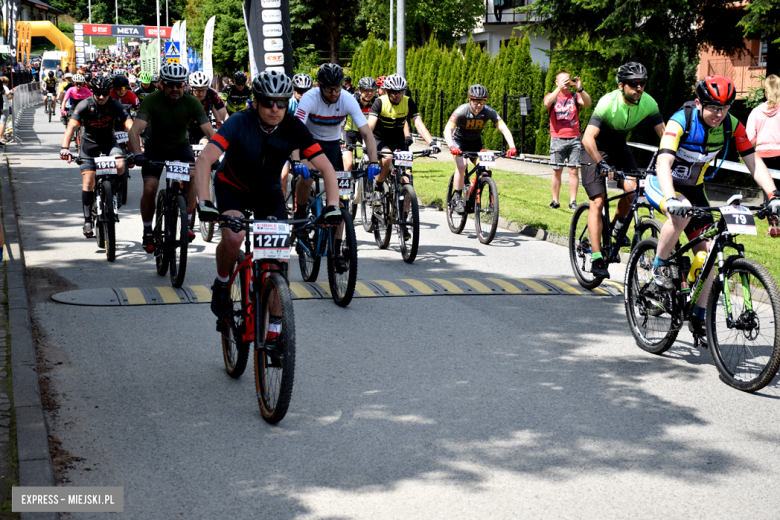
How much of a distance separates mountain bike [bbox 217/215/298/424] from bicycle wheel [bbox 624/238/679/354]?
291 centimetres

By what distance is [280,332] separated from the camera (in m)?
5.02

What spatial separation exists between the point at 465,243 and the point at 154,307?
16.0ft

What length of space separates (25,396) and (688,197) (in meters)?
4.83

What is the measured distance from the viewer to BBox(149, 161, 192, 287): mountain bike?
28.4ft

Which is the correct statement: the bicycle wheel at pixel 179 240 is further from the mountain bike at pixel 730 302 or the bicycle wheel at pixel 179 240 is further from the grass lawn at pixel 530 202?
the grass lawn at pixel 530 202

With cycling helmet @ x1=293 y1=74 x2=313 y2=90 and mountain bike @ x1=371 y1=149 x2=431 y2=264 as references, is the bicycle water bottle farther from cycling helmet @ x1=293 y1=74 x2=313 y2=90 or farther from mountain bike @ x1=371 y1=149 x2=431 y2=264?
cycling helmet @ x1=293 y1=74 x2=313 y2=90

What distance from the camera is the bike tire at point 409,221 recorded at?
10.1 m

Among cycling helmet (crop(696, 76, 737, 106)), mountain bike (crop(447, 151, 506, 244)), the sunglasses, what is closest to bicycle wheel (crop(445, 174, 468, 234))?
mountain bike (crop(447, 151, 506, 244))

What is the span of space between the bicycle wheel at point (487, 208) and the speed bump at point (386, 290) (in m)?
2.02

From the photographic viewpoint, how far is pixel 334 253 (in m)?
8.35

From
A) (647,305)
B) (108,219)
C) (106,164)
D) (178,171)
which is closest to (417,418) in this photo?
(647,305)

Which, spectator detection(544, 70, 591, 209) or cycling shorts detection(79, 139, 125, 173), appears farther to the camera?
spectator detection(544, 70, 591, 209)

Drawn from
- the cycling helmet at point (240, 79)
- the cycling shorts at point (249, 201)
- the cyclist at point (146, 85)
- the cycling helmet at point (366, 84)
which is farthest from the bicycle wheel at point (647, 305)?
the cyclist at point (146, 85)

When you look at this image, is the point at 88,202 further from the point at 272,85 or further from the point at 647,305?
the point at 647,305
